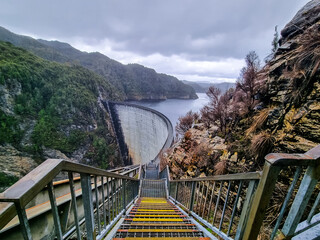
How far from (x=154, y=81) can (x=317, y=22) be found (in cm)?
6648

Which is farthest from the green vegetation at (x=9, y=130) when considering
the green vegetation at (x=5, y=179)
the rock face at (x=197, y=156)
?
the rock face at (x=197, y=156)

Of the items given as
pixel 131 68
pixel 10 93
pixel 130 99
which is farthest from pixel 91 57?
pixel 10 93

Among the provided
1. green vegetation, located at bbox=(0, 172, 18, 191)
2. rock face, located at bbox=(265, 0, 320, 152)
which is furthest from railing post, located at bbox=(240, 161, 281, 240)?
green vegetation, located at bbox=(0, 172, 18, 191)

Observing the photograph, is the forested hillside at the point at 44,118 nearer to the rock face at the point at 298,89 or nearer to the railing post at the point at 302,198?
the railing post at the point at 302,198

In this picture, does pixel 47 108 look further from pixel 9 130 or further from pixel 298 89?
pixel 298 89

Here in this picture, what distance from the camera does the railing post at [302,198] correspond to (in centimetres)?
80

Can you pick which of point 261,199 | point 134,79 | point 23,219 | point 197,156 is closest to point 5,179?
point 197,156

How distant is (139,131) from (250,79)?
1596cm

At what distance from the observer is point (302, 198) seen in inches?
33.0

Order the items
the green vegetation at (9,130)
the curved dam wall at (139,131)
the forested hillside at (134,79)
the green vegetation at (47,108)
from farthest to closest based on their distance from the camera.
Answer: the forested hillside at (134,79) < the green vegetation at (47,108) < the green vegetation at (9,130) < the curved dam wall at (139,131)

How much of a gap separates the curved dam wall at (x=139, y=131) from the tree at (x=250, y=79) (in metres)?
7.70

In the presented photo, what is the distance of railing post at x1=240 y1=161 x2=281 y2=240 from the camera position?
31.1 inches

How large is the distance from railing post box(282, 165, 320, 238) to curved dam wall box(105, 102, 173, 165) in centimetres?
1065

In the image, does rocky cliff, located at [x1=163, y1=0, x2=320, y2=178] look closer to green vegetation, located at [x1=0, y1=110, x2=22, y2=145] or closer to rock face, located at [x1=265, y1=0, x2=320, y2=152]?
rock face, located at [x1=265, y1=0, x2=320, y2=152]
